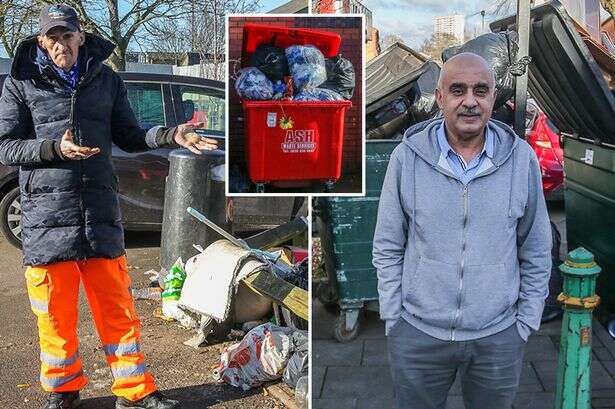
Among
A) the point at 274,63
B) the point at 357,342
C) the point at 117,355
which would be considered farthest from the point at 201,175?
the point at 274,63

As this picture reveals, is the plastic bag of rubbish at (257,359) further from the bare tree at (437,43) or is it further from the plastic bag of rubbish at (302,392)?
the bare tree at (437,43)

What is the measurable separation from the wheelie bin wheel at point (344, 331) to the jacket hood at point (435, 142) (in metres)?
2.32

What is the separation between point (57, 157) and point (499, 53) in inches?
104

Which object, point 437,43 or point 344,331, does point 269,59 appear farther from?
point 437,43

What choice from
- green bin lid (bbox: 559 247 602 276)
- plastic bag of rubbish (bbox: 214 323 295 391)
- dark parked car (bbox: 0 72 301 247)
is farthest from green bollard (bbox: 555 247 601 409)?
dark parked car (bbox: 0 72 301 247)

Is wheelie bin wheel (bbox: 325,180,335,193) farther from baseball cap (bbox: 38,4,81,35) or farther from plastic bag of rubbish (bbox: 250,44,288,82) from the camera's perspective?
baseball cap (bbox: 38,4,81,35)

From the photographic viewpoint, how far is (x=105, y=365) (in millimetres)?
4219

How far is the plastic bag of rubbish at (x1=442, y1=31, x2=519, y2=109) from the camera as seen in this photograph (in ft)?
14.3

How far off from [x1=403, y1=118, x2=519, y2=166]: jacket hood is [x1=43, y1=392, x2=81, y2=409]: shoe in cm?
218

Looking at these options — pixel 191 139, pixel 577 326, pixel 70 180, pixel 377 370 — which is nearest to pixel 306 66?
pixel 191 139

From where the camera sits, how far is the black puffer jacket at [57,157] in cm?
317

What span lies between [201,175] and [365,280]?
1.41 metres

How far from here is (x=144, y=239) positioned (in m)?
7.57

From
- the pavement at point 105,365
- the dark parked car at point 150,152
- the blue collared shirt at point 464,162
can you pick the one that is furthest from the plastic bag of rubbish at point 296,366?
the dark parked car at point 150,152
